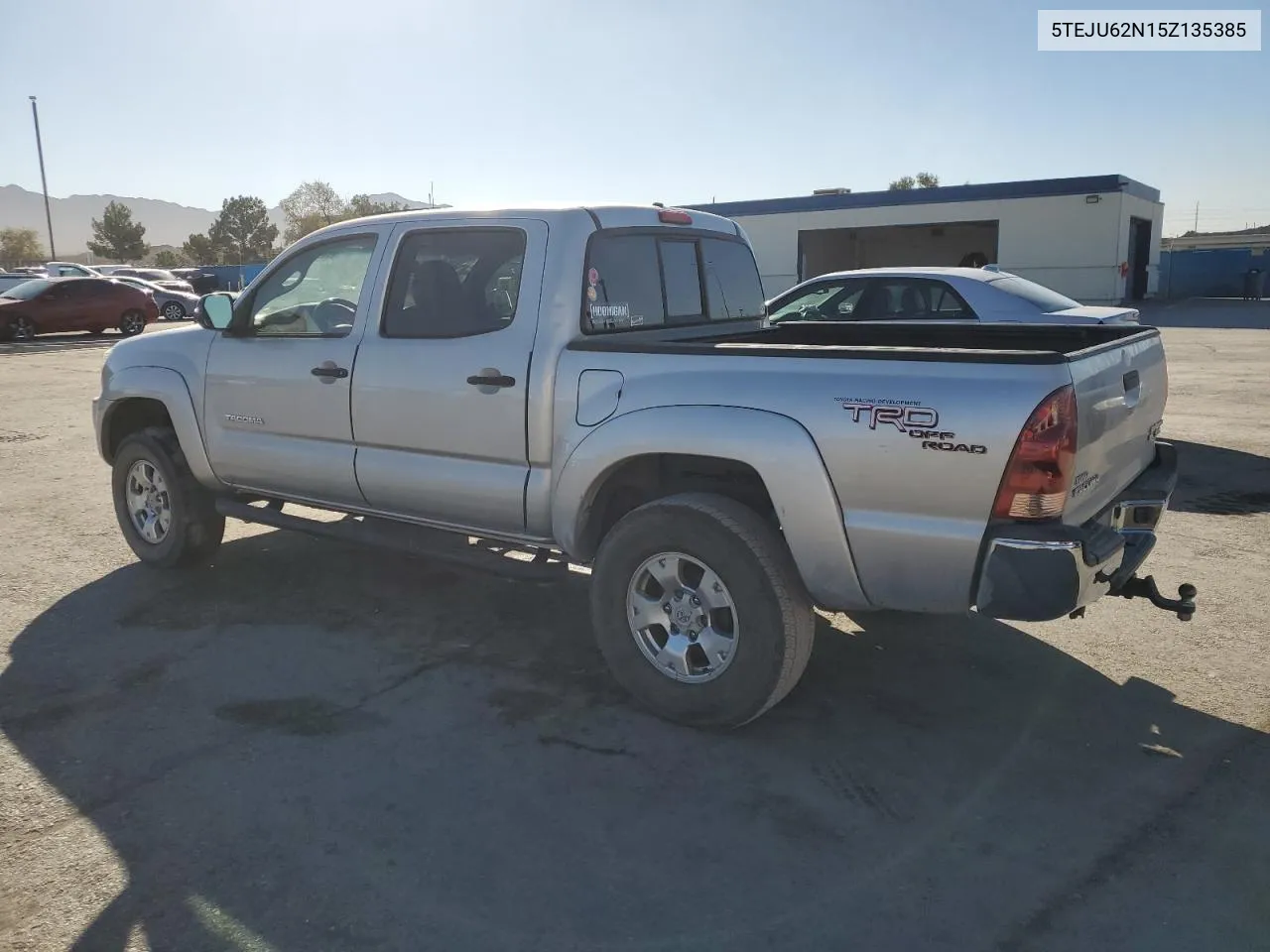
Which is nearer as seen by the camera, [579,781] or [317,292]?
[579,781]

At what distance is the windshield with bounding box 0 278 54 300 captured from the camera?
22719 millimetres

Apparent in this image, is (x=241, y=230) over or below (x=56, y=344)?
over

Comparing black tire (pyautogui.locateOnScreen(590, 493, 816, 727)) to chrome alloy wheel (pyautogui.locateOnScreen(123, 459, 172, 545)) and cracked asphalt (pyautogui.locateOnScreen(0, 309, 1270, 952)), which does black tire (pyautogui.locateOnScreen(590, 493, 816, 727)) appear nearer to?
cracked asphalt (pyautogui.locateOnScreen(0, 309, 1270, 952))

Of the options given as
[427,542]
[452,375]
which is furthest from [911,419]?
[427,542]

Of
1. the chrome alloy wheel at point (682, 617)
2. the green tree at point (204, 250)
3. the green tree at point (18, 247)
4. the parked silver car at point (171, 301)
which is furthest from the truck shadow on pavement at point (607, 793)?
the green tree at point (18, 247)

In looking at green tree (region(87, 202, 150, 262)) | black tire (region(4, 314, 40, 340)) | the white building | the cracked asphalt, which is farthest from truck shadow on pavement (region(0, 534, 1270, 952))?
green tree (region(87, 202, 150, 262))

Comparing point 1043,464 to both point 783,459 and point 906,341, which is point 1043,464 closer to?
point 783,459

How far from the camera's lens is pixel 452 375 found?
173 inches

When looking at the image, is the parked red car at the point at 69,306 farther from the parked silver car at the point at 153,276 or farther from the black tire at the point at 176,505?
the black tire at the point at 176,505

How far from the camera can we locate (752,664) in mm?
3635

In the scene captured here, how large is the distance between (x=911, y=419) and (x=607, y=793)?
1.67 metres

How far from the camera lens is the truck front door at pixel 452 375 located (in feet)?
14.0

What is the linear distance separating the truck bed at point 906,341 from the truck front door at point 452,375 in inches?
16.0

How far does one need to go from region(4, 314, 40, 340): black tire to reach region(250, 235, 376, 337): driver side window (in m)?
21.2
